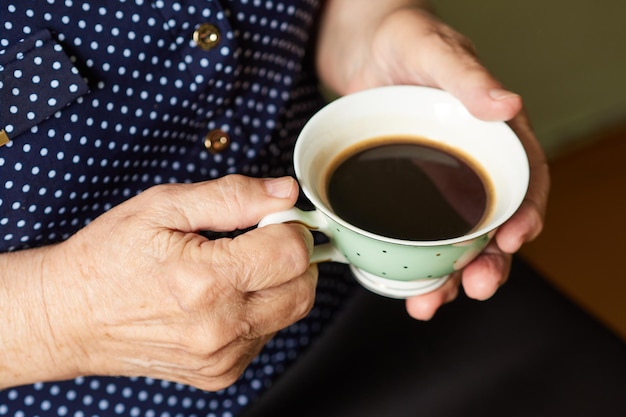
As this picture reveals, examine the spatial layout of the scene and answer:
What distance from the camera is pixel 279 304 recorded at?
0.73 meters

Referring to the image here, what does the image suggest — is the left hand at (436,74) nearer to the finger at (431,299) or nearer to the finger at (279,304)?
the finger at (431,299)

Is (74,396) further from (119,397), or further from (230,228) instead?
(230,228)

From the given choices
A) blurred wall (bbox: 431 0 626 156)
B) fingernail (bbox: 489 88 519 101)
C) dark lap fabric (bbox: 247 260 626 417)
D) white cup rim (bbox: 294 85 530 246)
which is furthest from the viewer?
blurred wall (bbox: 431 0 626 156)

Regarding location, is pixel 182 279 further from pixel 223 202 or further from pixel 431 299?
pixel 431 299

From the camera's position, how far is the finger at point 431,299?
835 millimetres

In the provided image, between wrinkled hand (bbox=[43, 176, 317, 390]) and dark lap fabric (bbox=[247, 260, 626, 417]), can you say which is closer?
wrinkled hand (bbox=[43, 176, 317, 390])

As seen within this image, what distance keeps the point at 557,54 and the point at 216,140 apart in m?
1.30

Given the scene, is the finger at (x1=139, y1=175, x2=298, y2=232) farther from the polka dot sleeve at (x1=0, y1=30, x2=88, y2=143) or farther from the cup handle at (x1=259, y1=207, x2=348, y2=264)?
the polka dot sleeve at (x1=0, y1=30, x2=88, y2=143)

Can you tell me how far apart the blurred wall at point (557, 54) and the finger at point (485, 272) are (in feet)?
2.89

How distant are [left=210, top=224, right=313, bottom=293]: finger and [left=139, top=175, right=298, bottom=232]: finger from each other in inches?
0.7

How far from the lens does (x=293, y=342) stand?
3.24 ft

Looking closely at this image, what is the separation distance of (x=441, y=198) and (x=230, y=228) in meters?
0.24

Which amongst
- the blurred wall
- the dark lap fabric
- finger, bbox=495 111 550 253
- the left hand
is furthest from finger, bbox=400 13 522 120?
the blurred wall

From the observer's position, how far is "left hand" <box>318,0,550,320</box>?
0.79m
